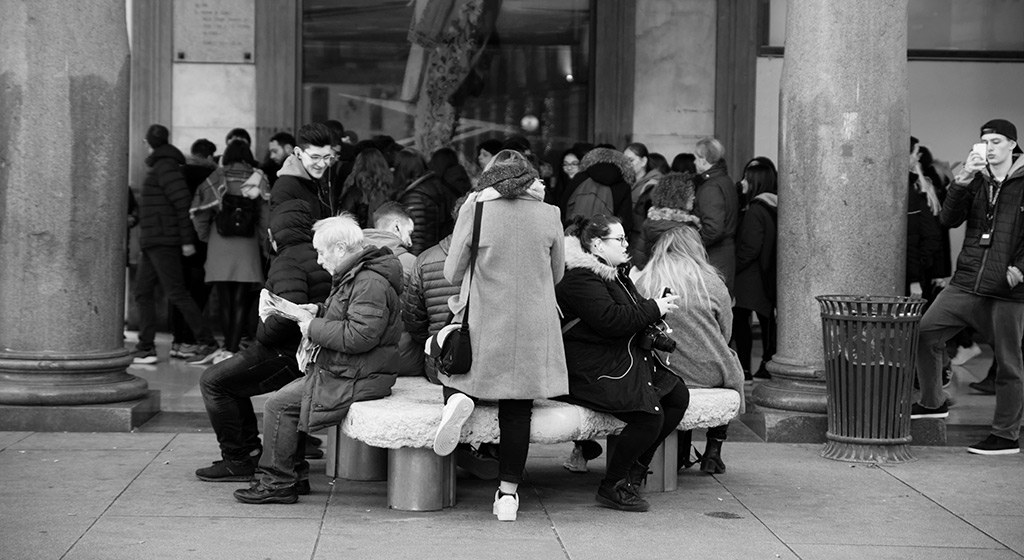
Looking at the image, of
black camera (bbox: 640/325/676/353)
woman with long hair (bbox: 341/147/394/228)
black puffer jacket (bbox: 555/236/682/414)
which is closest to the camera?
black puffer jacket (bbox: 555/236/682/414)

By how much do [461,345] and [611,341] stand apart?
2.44ft

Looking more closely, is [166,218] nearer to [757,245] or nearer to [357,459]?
A: [357,459]

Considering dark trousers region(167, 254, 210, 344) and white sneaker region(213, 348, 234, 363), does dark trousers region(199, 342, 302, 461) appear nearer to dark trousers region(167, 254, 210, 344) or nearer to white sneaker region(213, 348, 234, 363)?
white sneaker region(213, 348, 234, 363)

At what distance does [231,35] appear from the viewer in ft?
39.6

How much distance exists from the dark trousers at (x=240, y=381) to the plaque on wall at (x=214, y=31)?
6243 mm

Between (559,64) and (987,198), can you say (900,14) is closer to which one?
(987,198)

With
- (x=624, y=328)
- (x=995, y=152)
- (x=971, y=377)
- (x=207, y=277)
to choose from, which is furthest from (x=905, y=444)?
(x=207, y=277)

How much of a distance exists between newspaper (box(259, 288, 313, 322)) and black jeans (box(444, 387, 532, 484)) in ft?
2.42

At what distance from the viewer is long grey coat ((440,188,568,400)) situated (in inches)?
226

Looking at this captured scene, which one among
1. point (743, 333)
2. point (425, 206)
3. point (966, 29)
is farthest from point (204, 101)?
point (966, 29)

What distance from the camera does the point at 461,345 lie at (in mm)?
5742

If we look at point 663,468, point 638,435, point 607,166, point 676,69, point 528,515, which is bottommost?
point 528,515

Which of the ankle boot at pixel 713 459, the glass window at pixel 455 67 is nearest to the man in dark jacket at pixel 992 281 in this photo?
the ankle boot at pixel 713 459

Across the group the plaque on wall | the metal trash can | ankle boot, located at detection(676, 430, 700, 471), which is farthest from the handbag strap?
the plaque on wall
